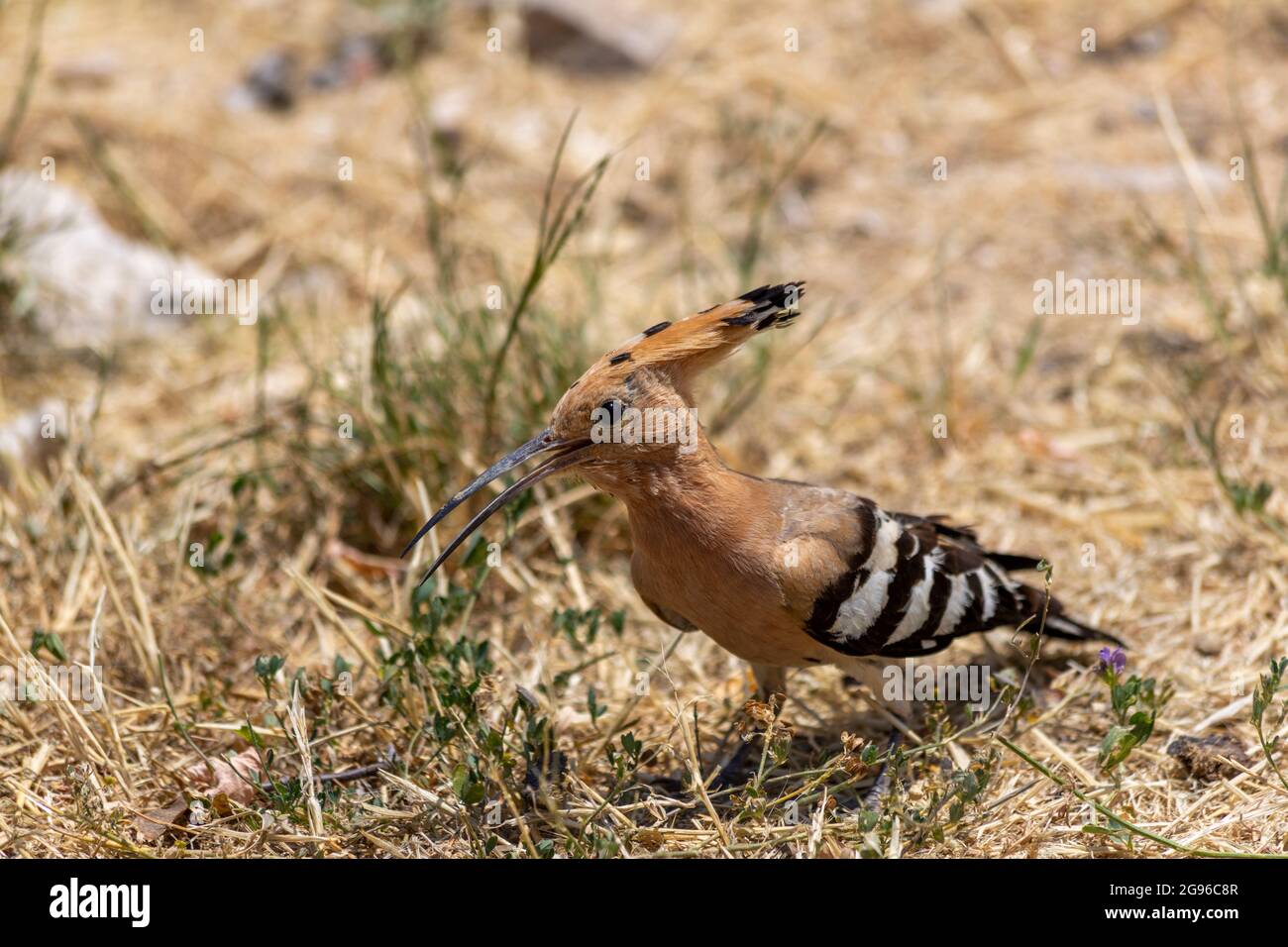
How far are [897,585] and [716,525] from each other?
47cm

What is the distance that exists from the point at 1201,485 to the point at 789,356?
4.47 ft

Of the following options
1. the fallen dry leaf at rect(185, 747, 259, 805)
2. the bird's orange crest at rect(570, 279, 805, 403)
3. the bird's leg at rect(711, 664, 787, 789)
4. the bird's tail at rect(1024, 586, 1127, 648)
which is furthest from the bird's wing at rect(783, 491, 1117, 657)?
the fallen dry leaf at rect(185, 747, 259, 805)

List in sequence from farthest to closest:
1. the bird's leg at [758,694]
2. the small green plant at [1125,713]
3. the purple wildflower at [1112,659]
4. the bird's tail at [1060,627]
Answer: the bird's tail at [1060,627] → the bird's leg at [758,694] → the purple wildflower at [1112,659] → the small green plant at [1125,713]

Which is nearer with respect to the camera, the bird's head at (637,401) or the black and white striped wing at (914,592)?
the bird's head at (637,401)

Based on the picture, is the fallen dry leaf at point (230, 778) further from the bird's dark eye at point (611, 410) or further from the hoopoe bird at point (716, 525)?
the bird's dark eye at point (611, 410)

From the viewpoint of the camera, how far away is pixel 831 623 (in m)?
2.92

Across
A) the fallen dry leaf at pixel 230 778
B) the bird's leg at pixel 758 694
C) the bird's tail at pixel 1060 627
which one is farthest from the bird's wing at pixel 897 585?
the fallen dry leaf at pixel 230 778

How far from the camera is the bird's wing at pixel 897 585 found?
2930 mm

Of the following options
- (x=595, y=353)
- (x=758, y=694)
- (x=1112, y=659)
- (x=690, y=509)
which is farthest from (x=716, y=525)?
(x=595, y=353)

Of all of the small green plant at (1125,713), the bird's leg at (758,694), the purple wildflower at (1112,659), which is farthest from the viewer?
the bird's leg at (758,694)

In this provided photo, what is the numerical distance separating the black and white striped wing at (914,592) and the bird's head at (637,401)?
0.50 m

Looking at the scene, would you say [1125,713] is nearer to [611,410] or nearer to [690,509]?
[690,509]

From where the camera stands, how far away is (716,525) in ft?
9.57

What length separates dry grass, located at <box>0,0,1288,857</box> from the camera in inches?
117
